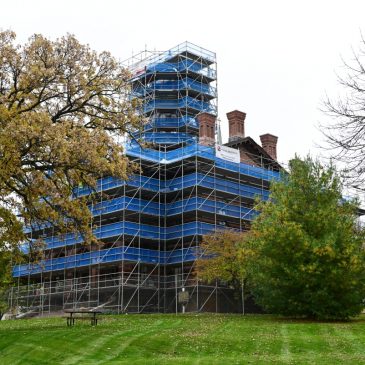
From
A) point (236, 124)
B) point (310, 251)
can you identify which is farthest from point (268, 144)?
point (310, 251)

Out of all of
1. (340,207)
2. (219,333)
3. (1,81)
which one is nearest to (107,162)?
(1,81)

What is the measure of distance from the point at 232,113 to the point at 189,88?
175 inches

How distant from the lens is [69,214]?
22.8 m

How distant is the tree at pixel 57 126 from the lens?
20.5 metres

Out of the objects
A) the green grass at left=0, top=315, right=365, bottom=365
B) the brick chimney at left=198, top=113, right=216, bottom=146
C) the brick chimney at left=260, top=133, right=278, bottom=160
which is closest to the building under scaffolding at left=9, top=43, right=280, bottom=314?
the brick chimney at left=198, top=113, right=216, bottom=146

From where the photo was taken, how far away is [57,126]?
21.0 meters

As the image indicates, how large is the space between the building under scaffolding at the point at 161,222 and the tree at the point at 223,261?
3.40m

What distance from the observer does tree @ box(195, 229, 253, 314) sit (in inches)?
1469

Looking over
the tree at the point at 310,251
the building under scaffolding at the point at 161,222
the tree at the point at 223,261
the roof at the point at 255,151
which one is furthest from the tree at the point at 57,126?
the roof at the point at 255,151

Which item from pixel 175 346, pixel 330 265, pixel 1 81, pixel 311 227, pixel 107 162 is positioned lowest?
pixel 175 346

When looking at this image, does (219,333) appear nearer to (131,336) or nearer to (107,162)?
(131,336)

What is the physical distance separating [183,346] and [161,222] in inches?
1228

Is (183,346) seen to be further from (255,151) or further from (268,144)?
(268,144)

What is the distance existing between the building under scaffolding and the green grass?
884 inches
